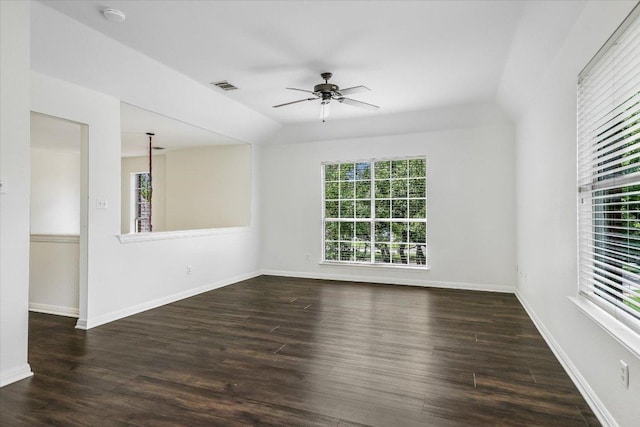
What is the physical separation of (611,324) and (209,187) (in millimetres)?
6674

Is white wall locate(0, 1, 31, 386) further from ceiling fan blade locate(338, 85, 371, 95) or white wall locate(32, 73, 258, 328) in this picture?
ceiling fan blade locate(338, 85, 371, 95)

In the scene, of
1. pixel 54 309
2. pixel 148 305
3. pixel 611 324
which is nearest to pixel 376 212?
pixel 148 305

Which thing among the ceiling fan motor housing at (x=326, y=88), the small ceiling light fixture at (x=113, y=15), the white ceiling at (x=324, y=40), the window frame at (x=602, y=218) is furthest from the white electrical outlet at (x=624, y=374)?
the small ceiling light fixture at (x=113, y=15)

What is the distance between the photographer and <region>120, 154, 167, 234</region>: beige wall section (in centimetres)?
835

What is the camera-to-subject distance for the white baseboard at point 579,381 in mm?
2044

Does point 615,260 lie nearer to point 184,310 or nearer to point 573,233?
point 573,233

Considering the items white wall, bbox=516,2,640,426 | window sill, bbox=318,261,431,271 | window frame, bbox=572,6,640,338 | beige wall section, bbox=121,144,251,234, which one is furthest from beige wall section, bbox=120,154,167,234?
window frame, bbox=572,6,640,338

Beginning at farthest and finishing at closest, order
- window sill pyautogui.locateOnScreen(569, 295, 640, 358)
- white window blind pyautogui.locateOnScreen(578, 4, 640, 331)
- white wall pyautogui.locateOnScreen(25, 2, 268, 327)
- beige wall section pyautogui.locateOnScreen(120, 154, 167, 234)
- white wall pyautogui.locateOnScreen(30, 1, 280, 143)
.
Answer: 1. beige wall section pyautogui.locateOnScreen(120, 154, 167, 234)
2. white wall pyautogui.locateOnScreen(25, 2, 268, 327)
3. white wall pyautogui.locateOnScreen(30, 1, 280, 143)
4. white window blind pyautogui.locateOnScreen(578, 4, 640, 331)
5. window sill pyautogui.locateOnScreen(569, 295, 640, 358)

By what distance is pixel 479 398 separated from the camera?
2.34 meters

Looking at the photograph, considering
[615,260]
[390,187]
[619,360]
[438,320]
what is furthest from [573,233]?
[390,187]

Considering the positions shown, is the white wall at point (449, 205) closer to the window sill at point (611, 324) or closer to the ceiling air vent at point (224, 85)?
the ceiling air vent at point (224, 85)

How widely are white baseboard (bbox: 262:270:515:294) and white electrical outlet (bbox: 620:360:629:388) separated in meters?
3.81

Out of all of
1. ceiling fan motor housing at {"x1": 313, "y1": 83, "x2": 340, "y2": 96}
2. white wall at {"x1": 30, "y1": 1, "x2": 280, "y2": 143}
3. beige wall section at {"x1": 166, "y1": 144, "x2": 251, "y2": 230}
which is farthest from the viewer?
beige wall section at {"x1": 166, "y1": 144, "x2": 251, "y2": 230}

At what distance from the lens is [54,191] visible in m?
7.91
